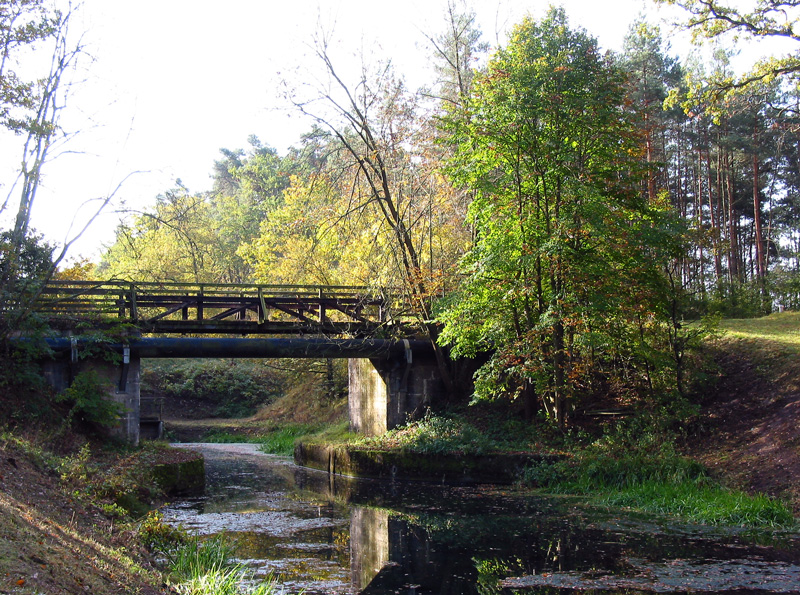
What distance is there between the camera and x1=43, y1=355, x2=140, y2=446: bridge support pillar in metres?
17.8

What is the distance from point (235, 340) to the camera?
1941 centimetres

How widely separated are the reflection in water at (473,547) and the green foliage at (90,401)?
3.36 m

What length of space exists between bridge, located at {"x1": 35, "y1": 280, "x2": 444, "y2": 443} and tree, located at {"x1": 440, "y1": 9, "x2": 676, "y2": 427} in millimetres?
3536

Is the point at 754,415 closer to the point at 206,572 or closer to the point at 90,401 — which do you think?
the point at 206,572

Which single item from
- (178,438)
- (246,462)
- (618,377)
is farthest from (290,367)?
(618,377)

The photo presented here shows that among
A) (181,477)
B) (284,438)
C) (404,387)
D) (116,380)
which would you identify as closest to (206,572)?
(181,477)

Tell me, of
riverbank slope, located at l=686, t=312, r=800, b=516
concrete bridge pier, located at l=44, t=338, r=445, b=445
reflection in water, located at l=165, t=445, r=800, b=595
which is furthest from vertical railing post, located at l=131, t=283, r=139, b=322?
riverbank slope, located at l=686, t=312, r=800, b=516

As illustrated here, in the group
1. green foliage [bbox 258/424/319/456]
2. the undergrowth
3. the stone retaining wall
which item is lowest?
green foliage [bbox 258/424/319/456]

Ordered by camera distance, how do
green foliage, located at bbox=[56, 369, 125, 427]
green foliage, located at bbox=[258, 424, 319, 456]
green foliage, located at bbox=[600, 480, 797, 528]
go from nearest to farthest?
green foliage, located at bbox=[600, 480, 797, 528]
green foliage, located at bbox=[56, 369, 125, 427]
green foliage, located at bbox=[258, 424, 319, 456]

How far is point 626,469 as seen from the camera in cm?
1403

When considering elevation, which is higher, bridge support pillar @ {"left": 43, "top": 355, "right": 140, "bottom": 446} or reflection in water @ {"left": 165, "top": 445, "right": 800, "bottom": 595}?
bridge support pillar @ {"left": 43, "top": 355, "right": 140, "bottom": 446}

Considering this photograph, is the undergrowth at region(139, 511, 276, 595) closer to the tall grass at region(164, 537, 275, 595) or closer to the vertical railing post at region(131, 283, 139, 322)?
the tall grass at region(164, 537, 275, 595)

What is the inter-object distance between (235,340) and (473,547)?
10.7m

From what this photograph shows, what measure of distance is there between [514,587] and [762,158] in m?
29.1
